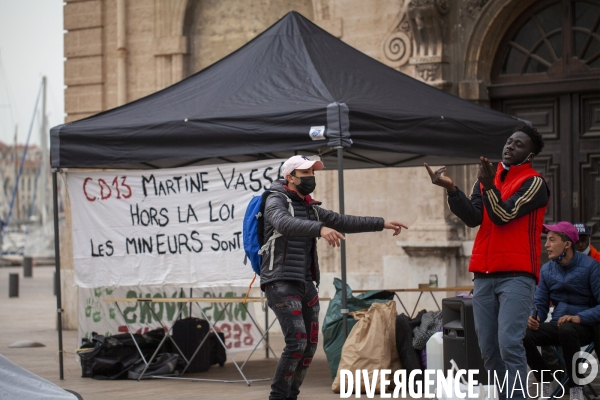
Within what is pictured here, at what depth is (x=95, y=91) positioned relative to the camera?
15.1 metres

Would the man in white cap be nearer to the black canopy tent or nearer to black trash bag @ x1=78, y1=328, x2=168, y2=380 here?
the black canopy tent

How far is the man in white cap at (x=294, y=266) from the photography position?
6.95 metres

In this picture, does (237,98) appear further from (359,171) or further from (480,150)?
(359,171)

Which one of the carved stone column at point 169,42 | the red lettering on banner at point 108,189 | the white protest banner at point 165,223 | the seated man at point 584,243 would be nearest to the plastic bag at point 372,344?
the white protest banner at point 165,223

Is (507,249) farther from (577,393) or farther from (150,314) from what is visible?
Result: (150,314)

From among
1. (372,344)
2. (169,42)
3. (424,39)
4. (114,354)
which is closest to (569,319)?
(372,344)

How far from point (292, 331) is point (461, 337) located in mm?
1169

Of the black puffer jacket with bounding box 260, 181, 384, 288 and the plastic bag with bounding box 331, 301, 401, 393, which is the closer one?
the black puffer jacket with bounding box 260, 181, 384, 288

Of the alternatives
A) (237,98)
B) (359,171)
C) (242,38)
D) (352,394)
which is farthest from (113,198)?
(242,38)

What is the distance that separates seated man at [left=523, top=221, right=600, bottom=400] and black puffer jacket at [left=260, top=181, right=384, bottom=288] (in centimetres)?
146

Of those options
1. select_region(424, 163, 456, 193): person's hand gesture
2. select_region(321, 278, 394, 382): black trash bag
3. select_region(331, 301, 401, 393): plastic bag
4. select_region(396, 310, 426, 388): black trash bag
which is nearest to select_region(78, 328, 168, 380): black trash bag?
select_region(321, 278, 394, 382): black trash bag

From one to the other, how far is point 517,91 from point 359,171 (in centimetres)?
223

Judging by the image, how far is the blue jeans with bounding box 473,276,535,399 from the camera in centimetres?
603

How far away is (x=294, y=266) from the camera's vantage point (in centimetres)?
704
